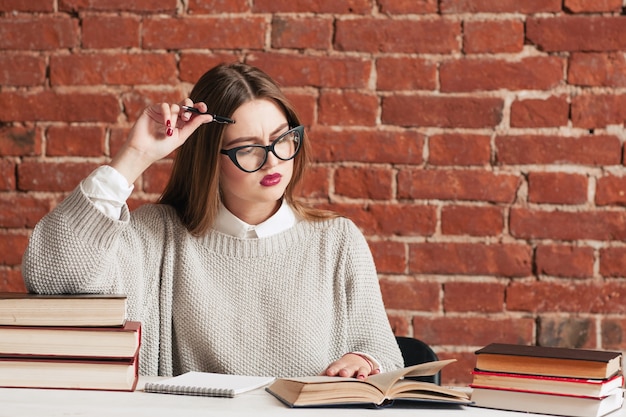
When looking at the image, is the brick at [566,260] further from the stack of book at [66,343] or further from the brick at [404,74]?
the stack of book at [66,343]

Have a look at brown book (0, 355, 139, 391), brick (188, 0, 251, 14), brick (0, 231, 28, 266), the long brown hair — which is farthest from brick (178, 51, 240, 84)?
brown book (0, 355, 139, 391)

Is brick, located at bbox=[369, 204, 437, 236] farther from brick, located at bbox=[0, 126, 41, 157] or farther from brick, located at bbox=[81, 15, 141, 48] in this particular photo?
brick, located at bbox=[0, 126, 41, 157]

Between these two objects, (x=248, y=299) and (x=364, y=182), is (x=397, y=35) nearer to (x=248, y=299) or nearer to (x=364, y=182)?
(x=364, y=182)

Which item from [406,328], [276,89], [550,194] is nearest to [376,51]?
[276,89]

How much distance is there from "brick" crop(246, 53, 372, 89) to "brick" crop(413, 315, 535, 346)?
2.27 feet

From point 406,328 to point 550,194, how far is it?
54 cm

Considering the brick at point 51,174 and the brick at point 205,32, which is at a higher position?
the brick at point 205,32

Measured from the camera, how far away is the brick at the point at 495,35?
2.21 metres

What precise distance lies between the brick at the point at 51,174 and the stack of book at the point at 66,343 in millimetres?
1005

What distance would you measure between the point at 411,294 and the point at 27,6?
1.37m

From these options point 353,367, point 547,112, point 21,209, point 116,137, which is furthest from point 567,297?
point 21,209

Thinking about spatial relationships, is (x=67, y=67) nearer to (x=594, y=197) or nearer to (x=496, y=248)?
(x=496, y=248)

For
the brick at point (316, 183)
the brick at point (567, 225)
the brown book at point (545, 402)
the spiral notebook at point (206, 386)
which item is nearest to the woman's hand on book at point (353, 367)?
the spiral notebook at point (206, 386)

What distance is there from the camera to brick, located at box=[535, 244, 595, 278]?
2.21 metres
